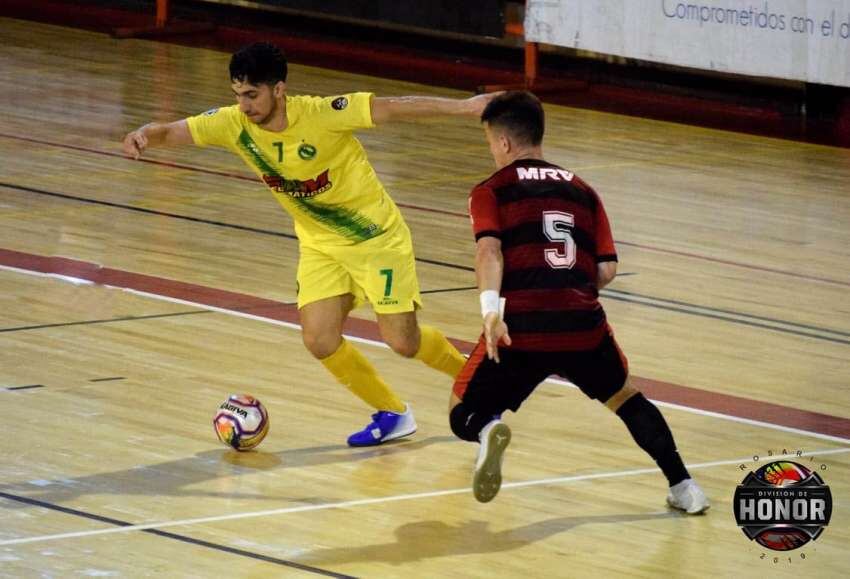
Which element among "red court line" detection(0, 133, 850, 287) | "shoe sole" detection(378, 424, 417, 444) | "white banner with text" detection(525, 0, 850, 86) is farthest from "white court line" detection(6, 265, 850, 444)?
"white banner with text" detection(525, 0, 850, 86)

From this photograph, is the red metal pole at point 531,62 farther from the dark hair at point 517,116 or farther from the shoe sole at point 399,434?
the dark hair at point 517,116

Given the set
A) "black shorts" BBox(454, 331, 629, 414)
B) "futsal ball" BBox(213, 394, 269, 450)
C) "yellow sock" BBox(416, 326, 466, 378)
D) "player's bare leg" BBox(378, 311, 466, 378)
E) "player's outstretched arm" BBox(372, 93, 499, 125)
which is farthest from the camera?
"yellow sock" BBox(416, 326, 466, 378)

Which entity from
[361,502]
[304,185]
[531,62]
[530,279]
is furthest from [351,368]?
[531,62]

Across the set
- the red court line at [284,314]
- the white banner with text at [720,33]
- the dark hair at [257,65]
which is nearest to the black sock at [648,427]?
the red court line at [284,314]

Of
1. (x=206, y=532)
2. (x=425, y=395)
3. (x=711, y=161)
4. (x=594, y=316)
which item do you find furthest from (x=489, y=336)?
(x=711, y=161)

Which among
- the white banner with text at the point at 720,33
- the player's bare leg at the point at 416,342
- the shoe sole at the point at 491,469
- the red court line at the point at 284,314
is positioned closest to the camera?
the shoe sole at the point at 491,469

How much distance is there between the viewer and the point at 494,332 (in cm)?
604

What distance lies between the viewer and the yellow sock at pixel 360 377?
7551 mm

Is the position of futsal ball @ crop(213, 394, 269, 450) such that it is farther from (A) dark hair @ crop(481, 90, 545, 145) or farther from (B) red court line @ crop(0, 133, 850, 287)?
(B) red court line @ crop(0, 133, 850, 287)

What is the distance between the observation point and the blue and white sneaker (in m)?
7.58

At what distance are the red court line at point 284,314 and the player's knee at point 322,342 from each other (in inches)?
67.9

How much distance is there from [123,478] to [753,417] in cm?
286

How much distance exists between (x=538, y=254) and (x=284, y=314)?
3.60 metres

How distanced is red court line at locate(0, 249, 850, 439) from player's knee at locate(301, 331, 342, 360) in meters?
1.72
